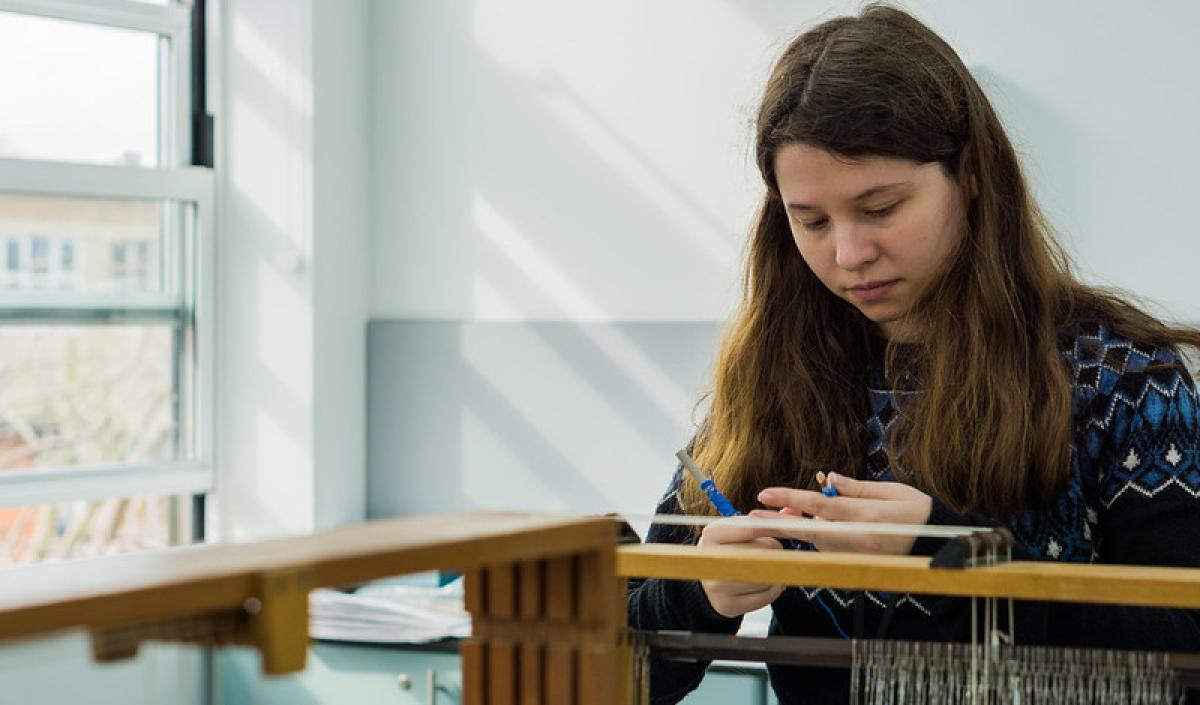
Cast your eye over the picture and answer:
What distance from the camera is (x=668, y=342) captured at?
304 cm

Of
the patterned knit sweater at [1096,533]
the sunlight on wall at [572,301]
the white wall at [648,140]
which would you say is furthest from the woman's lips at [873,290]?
the sunlight on wall at [572,301]

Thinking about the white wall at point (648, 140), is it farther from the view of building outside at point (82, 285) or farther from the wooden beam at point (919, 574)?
the wooden beam at point (919, 574)

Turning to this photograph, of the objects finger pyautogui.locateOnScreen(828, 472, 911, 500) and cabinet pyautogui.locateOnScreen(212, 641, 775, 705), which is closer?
finger pyautogui.locateOnScreen(828, 472, 911, 500)

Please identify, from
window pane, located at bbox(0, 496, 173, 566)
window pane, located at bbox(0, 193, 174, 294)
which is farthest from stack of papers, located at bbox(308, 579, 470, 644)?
window pane, located at bbox(0, 193, 174, 294)

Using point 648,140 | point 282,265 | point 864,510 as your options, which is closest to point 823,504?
point 864,510

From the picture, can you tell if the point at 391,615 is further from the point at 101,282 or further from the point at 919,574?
the point at 919,574

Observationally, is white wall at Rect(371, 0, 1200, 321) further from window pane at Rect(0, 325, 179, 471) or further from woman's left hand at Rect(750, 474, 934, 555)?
woman's left hand at Rect(750, 474, 934, 555)

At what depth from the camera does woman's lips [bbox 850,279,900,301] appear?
1.21m

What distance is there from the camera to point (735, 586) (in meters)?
1.01

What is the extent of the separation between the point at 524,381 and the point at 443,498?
13.3 inches

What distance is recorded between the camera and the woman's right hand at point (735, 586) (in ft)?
3.19

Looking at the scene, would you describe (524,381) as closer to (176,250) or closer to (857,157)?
(176,250)

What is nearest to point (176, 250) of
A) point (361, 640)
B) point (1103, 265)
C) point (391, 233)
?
point (391, 233)

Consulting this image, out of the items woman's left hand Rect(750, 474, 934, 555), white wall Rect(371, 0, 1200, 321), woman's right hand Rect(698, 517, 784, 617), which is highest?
white wall Rect(371, 0, 1200, 321)
